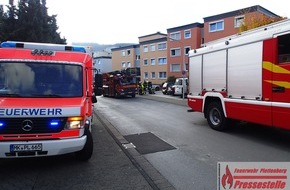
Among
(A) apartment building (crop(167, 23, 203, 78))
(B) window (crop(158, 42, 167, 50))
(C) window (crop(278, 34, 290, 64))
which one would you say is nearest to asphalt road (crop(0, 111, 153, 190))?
(C) window (crop(278, 34, 290, 64))

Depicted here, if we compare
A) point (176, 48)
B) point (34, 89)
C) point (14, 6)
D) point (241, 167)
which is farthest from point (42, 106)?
point (176, 48)

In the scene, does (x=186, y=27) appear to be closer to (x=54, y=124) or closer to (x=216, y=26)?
(x=216, y=26)

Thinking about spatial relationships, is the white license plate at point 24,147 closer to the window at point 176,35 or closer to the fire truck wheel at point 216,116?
the fire truck wheel at point 216,116

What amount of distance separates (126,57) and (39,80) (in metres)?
65.3

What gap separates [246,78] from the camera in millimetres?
7984

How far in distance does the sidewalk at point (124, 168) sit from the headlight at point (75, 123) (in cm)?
99

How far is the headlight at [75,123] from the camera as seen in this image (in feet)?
18.2

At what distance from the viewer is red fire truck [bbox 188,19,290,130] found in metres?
6.86

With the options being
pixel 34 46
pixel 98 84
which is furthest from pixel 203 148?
pixel 34 46

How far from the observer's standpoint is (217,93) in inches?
368

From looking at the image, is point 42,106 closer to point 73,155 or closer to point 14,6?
point 73,155

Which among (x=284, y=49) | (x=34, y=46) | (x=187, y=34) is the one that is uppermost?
(x=187, y=34)

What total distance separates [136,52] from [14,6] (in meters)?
49.6

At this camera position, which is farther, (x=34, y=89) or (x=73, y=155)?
(x=73, y=155)
